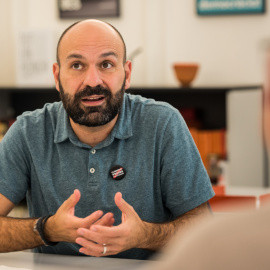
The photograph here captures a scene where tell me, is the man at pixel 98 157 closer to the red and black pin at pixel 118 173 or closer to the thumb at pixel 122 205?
the red and black pin at pixel 118 173

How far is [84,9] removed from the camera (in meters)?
4.14

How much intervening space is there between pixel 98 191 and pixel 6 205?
1.08ft

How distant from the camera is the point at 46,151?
168cm

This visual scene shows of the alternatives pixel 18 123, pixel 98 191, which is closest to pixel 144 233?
pixel 98 191

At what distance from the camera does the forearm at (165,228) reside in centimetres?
145

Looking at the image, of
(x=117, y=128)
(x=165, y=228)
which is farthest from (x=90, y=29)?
(x=165, y=228)

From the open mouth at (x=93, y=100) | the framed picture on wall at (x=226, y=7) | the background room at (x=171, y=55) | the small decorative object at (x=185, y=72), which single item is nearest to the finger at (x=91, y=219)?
the open mouth at (x=93, y=100)

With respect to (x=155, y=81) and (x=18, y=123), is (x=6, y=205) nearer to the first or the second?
(x=18, y=123)

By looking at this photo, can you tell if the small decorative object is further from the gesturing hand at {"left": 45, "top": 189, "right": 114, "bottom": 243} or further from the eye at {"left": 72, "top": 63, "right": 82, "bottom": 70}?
the gesturing hand at {"left": 45, "top": 189, "right": 114, "bottom": 243}

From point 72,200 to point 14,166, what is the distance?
391mm

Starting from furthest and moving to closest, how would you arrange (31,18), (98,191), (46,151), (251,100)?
(31,18) < (251,100) < (46,151) < (98,191)

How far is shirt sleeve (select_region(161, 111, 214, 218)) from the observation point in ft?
5.17

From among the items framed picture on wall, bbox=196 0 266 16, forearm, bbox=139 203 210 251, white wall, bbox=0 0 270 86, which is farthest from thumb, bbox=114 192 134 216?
framed picture on wall, bbox=196 0 266 16

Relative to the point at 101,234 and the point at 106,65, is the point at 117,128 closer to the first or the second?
the point at 106,65
